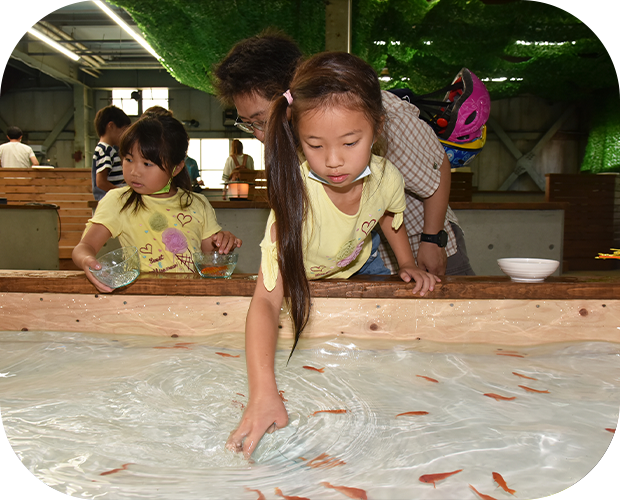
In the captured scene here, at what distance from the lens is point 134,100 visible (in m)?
14.9

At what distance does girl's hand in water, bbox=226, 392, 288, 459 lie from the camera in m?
0.87

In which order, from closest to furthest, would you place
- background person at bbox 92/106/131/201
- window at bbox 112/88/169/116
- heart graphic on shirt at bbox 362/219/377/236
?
heart graphic on shirt at bbox 362/219/377/236
background person at bbox 92/106/131/201
window at bbox 112/88/169/116

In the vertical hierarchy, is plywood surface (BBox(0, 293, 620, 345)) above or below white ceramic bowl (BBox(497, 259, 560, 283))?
below

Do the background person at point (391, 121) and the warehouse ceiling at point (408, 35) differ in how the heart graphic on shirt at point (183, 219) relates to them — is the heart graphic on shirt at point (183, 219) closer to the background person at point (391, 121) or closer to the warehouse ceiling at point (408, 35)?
the background person at point (391, 121)

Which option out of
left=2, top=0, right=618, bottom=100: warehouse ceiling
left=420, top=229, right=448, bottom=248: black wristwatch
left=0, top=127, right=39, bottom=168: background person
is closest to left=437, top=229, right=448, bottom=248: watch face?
left=420, top=229, right=448, bottom=248: black wristwatch

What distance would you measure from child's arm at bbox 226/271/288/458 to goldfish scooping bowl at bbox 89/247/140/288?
1.95 ft

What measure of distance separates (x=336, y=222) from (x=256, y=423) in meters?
0.60

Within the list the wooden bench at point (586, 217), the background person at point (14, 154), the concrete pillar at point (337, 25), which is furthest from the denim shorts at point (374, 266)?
the wooden bench at point (586, 217)

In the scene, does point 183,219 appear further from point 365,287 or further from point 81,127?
point 81,127

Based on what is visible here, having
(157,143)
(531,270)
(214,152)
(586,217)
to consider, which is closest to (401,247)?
(531,270)

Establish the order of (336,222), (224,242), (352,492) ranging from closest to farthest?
(352,492) → (336,222) → (224,242)

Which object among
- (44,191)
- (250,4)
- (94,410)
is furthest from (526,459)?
(44,191)

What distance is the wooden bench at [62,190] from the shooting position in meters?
6.65

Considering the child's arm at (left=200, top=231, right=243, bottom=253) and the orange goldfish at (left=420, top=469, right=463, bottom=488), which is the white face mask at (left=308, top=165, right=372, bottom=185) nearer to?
the orange goldfish at (left=420, top=469, right=463, bottom=488)
